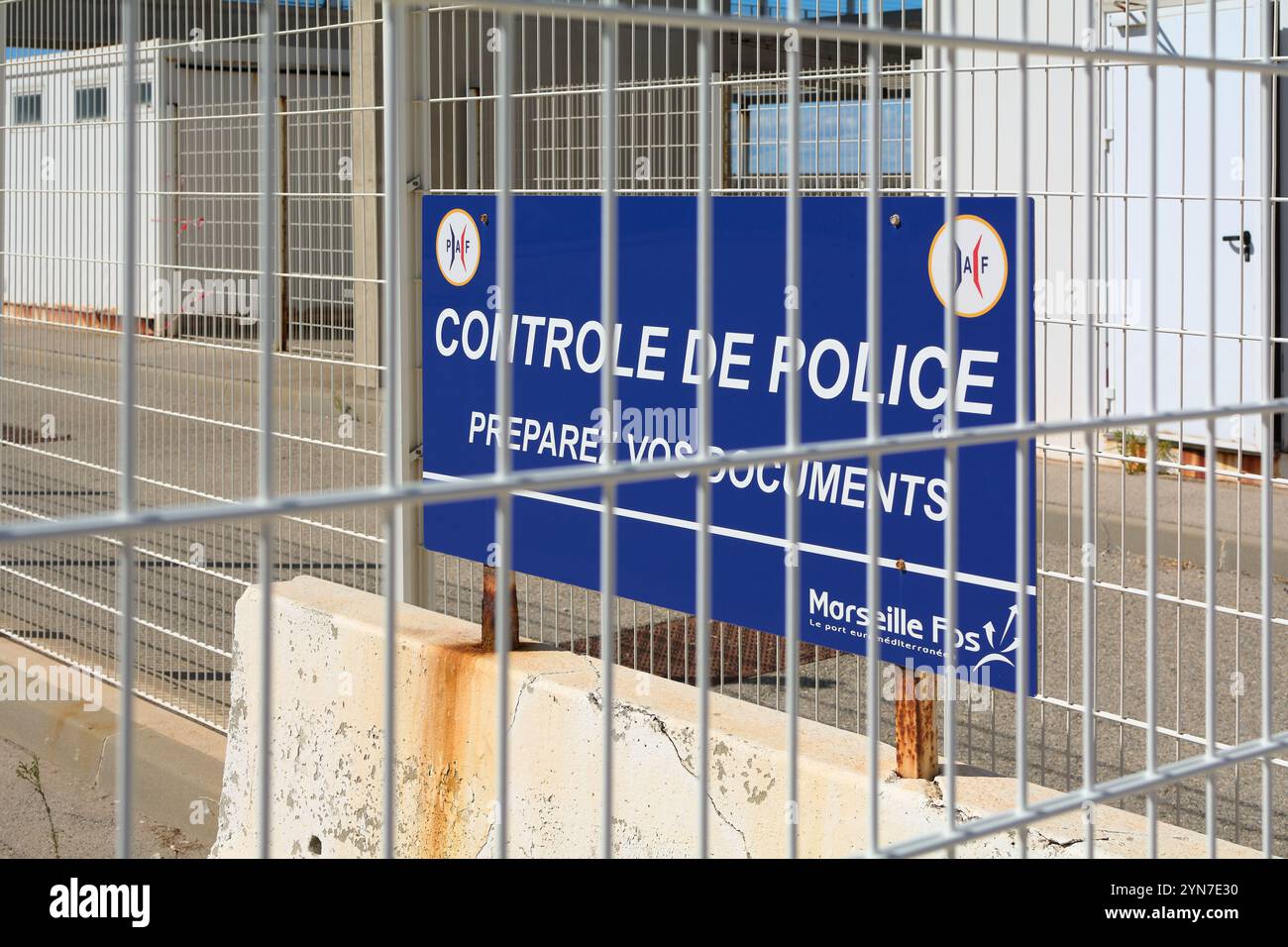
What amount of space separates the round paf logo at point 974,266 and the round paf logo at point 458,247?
1.55 metres

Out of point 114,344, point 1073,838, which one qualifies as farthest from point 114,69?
point 1073,838

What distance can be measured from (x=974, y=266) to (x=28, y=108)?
16.7 feet

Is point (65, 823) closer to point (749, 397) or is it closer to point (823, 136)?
point (749, 397)

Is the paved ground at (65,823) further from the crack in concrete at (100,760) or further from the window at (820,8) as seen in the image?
the window at (820,8)

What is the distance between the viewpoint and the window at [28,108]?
660 cm

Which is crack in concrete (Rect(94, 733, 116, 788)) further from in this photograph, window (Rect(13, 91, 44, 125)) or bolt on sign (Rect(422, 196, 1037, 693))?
window (Rect(13, 91, 44, 125))

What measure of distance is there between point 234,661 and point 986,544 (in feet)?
8.01

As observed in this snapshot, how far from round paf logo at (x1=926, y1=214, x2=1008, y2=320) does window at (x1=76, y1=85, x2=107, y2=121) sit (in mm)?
3804

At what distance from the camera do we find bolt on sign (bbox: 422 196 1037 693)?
3701mm

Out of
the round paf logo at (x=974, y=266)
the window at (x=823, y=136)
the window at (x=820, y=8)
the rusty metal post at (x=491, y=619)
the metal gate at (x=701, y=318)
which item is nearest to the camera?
the metal gate at (x=701, y=318)

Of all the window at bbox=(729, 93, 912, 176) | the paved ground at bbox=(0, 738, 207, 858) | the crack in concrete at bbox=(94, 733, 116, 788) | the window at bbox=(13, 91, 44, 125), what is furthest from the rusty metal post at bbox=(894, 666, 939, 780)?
the window at bbox=(13, 91, 44, 125)

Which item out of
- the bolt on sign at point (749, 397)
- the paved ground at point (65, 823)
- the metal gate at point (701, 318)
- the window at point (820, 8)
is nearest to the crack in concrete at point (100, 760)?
the paved ground at point (65, 823)

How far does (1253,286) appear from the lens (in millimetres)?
9484
